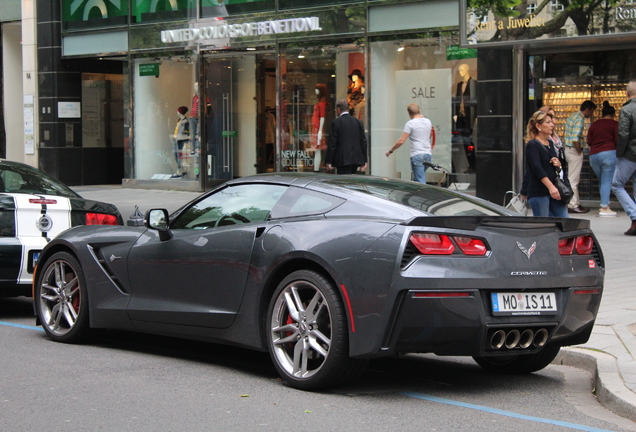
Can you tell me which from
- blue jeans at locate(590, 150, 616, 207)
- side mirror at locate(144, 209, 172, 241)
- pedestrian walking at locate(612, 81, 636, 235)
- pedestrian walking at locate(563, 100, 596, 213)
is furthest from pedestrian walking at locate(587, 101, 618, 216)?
side mirror at locate(144, 209, 172, 241)

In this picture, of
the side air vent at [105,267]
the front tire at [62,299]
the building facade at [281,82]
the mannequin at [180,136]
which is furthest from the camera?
the mannequin at [180,136]

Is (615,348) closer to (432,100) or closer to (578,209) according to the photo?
(578,209)

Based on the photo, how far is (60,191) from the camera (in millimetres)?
9703

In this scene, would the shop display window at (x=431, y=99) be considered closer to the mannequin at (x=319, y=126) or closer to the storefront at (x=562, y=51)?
the storefront at (x=562, y=51)

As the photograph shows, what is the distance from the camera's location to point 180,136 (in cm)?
2309

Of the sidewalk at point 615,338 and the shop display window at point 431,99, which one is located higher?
the shop display window at point 431,99

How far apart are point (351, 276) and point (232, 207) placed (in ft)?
4.81

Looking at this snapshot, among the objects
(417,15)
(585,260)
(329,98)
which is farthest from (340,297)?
(329,98)

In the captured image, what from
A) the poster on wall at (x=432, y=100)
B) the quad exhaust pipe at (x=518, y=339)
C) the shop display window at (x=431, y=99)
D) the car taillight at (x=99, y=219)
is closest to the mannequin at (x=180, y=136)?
the shop display window at (x=431, y=99)

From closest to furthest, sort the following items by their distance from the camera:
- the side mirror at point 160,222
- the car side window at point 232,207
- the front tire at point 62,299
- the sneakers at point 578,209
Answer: the car side window at point 232,207, the side mirror at point 160,222, the front tire at point 62,299, the sneakers at point 578,209

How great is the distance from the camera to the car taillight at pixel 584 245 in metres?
5.84

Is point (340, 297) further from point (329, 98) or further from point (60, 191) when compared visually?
point (329, 98)

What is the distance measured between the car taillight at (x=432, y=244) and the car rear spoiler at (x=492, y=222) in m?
0.07

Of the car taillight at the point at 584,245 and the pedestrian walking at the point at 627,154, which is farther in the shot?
the pedestrian walking at the point at 627,154
